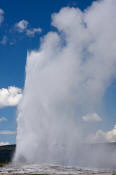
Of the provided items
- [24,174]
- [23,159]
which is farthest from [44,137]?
[24,174]

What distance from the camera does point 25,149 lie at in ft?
225

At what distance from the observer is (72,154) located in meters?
84.3

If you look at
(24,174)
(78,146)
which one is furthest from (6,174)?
(78,146)

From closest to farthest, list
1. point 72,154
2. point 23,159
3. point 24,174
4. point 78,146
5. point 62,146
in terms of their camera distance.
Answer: point 24,174, point 23,159, point 62,146, point 72,154, point 78,146

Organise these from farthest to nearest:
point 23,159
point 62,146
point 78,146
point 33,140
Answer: point 78,146 → point 62,146 → point 33,140 → point 23,159

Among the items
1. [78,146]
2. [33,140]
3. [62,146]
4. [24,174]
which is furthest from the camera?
[78,146]

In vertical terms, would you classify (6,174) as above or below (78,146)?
below

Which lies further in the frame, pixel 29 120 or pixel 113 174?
pixel 29 120

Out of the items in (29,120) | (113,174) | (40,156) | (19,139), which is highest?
(29,120)

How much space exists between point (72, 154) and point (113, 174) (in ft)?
127

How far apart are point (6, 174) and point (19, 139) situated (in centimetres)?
2507

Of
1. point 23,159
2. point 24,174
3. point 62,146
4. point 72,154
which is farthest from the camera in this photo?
point 72,154

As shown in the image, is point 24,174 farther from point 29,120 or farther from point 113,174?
point 29,120

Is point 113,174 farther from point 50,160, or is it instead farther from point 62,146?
point 62,146
